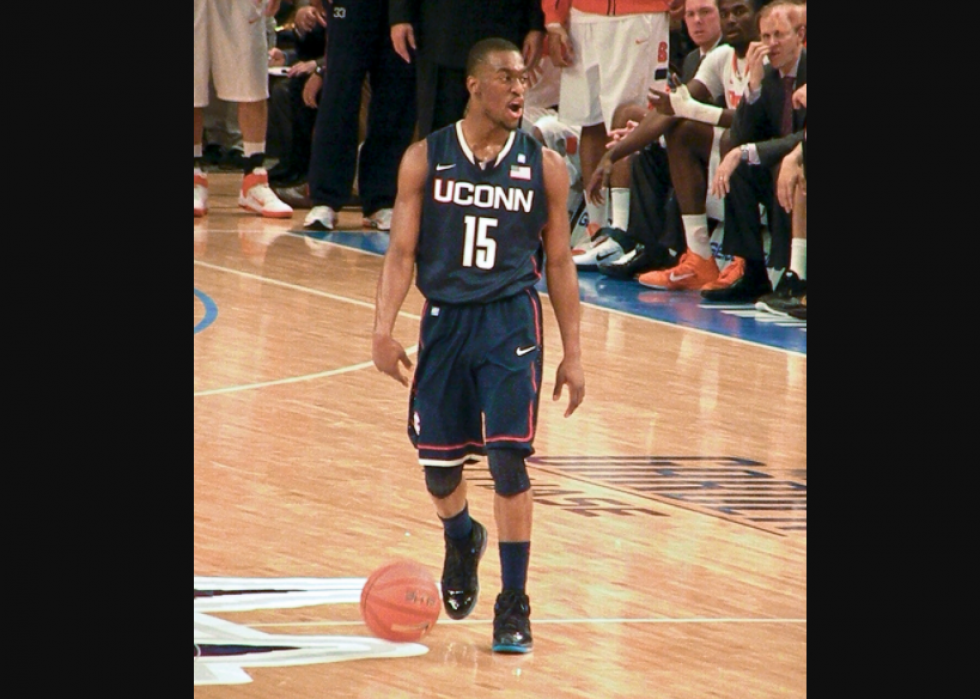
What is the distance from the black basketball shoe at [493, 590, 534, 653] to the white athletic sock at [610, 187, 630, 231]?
6.95m

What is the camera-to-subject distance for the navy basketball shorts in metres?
4.95

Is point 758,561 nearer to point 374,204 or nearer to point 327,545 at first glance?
point 327,545

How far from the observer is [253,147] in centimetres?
1374

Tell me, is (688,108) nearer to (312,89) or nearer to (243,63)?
(243,63)

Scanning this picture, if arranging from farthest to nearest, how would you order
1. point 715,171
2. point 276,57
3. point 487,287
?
point 276,57 < point 715,171 < point 487,287

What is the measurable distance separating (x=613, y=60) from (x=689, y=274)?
4.89 ft

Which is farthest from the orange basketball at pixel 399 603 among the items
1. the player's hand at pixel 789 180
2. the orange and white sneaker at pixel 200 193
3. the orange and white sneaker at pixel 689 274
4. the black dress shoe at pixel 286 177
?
the black dress shoe at pixel 286 177

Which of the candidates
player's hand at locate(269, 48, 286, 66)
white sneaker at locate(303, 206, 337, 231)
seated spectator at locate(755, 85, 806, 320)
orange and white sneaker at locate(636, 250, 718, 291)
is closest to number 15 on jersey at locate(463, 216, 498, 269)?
seated spectator at locate(755, 85, 806, 320)

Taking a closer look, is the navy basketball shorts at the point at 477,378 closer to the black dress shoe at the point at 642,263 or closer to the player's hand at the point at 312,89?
the black dress shoe at the point at 642,263

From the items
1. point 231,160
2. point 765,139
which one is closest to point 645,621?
point 765,139

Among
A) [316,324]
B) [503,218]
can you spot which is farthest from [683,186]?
[503,218]

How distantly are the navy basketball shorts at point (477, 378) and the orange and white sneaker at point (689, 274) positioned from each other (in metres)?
6.21

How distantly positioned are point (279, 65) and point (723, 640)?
12.4 m

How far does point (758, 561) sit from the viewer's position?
19.2 ft
